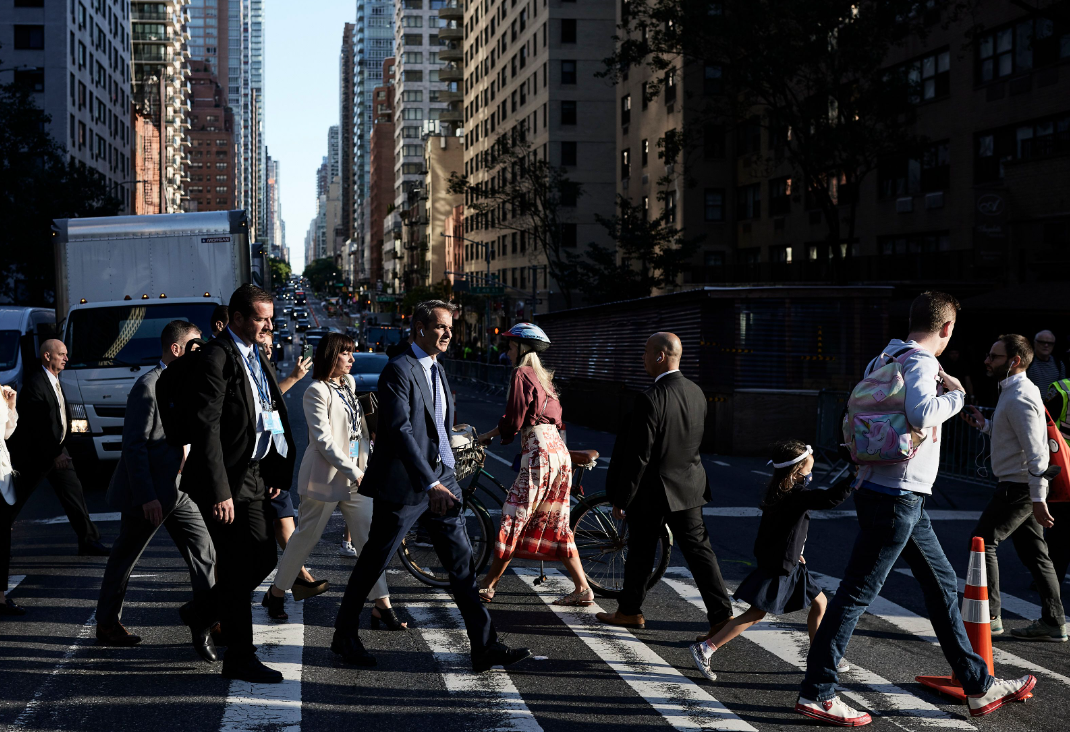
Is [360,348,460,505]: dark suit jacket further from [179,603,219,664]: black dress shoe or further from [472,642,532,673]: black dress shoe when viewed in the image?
[179,603,219,664]: black dress shoe

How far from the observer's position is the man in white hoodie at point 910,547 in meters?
5.11

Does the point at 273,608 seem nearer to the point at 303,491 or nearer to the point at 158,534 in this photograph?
the point at 303,491

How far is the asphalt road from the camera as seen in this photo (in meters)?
5.23

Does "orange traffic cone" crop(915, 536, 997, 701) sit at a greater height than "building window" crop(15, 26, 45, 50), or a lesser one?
lesser

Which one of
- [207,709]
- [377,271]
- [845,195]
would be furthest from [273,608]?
[377,271]

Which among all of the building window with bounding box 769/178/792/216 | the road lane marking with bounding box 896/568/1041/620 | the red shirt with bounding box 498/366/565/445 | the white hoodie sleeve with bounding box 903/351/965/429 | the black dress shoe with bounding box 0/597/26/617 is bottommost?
the road lane marking with bounding box 896/568/1041/620

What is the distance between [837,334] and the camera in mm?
18812

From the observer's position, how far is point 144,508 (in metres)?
6.25

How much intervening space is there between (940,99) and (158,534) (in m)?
29.9

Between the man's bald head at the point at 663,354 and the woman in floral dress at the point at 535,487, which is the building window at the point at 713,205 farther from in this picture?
the man's bald head at the point at 663,354

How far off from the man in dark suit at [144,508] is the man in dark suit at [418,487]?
3.23ft

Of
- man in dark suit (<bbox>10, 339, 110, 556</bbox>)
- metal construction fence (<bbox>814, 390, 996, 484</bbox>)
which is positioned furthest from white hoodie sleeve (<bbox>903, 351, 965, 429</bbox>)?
metal construction fence (<bbox>814, 390, 996, 484</bbox>)

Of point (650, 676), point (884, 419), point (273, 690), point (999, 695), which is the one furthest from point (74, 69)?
point (999, 695)

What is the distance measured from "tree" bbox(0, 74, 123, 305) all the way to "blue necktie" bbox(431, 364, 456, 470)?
36833mm
